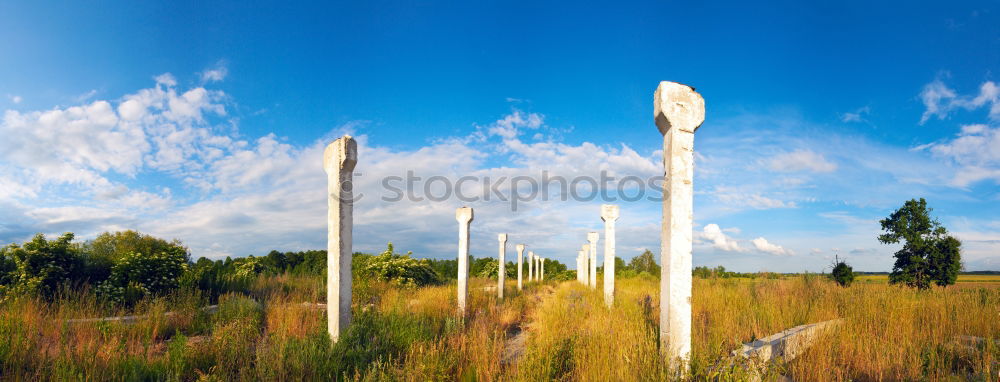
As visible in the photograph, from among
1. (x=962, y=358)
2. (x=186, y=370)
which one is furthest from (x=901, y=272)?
(x=186, y=370)

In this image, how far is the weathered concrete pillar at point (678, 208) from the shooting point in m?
4.77

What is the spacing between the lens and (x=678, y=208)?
477 centimetres

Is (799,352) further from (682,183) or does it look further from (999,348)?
(682,183)

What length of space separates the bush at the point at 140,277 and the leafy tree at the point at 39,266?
0.85 m

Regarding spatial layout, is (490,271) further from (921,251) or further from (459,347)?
(459,347)

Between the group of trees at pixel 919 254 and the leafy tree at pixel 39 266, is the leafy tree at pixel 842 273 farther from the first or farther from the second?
the leafy tree at pixel 39 266

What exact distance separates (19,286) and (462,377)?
10.6m

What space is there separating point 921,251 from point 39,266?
28.5 m

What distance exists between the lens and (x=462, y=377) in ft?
15.8

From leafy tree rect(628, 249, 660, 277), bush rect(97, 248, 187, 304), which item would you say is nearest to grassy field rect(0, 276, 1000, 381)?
bush rect(97, 248, 187, 304)

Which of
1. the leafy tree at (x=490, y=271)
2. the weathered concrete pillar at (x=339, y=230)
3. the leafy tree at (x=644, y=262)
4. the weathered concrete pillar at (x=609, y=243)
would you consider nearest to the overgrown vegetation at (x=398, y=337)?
the weathered concrete pillar at (x=339, y=230)

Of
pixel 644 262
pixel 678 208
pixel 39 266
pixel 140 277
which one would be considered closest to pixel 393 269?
pixel 140 277

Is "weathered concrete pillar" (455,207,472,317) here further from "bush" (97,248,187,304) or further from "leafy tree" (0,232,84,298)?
"leafy tree" (0,232,84,298)

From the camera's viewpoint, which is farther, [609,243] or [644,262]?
[644,262]
